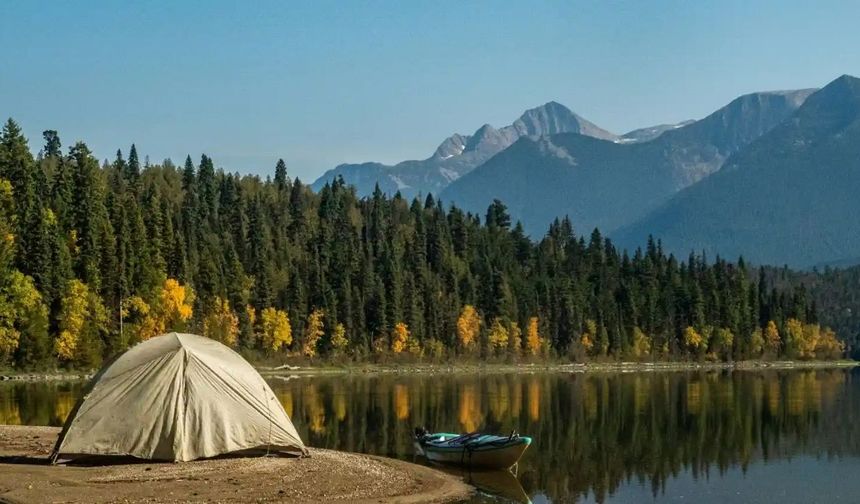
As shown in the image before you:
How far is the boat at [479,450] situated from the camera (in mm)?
48312

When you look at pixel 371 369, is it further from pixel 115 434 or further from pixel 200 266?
pixel 115 434

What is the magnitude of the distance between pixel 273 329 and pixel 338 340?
13.5 meters

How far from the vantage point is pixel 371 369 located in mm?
174875

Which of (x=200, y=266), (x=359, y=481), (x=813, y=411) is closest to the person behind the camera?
(x=359, y=481)

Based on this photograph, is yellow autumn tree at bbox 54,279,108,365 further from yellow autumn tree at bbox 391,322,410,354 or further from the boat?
yellow autumn tree at bbox 391,322,410,354

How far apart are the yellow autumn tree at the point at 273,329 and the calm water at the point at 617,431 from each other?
50133mm

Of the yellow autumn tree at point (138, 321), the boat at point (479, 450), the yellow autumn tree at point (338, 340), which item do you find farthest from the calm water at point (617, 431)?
the yellow autumn tree at point (338, 340)

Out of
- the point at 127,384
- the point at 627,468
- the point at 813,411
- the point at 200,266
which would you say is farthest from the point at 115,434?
the point at 200,266

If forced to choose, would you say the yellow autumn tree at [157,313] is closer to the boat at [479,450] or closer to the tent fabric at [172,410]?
the boat at [479,450]

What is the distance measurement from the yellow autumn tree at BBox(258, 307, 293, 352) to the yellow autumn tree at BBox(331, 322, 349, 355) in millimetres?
9226

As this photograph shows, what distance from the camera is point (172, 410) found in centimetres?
4131

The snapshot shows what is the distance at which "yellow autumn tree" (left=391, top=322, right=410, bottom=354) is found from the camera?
191 metres

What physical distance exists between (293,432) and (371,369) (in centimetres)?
13084

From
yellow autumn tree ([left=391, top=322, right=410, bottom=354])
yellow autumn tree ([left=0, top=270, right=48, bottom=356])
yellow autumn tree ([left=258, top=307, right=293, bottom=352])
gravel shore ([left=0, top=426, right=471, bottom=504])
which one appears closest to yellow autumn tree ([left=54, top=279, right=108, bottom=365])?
yellow autumn tree ([left=0, top=270, right=48, bottom=356])
